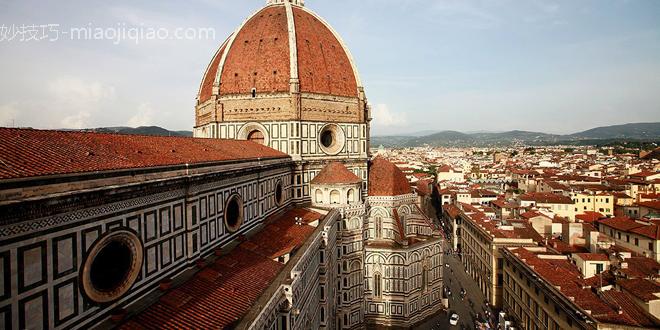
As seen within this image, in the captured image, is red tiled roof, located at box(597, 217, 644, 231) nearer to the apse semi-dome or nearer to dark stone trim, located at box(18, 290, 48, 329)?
the apse semi-dome

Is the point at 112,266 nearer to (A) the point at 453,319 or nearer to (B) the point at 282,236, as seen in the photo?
(B) the point at 282,236

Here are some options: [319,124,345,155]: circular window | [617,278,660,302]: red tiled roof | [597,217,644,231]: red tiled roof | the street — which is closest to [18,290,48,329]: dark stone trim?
[319,124,345,155]: circular window

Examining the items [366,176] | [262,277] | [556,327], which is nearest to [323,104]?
[366,176]

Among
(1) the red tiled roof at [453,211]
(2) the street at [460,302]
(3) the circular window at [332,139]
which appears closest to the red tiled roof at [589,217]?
(1) the red tiled roof at [453,211]

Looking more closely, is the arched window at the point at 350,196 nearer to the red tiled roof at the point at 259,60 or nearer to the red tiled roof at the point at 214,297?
the red tiled roof at the point at 259,60

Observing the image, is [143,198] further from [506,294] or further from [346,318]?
[506,294]

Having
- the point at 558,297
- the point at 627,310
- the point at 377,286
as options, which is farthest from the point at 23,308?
the point at 377,286
